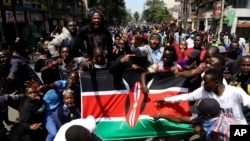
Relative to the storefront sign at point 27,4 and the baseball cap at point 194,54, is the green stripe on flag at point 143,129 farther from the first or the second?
the storefront sign at point 27,4

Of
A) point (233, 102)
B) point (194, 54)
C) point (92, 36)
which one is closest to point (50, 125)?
point (92, 36)

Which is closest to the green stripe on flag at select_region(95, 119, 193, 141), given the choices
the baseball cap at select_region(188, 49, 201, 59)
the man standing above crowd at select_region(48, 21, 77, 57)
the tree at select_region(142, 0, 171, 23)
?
the baseball cap at select_region(188, 49, 201, 59)

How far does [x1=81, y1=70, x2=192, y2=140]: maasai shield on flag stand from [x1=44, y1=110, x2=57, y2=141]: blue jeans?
16.5 inches

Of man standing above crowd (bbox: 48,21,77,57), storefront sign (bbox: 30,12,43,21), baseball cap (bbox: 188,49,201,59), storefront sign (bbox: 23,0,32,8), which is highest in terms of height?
storefront sign (bbox: 23,0,32,8)

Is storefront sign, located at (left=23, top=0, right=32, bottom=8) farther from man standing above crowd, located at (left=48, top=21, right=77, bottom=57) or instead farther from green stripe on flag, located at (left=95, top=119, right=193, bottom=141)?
green stripe on flag, located at (left=95, top=119, right=193, bottom=141)

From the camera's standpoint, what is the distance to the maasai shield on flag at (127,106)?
423 cm

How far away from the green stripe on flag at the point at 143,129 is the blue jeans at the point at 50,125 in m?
0.58

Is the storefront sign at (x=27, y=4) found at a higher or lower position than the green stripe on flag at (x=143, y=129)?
higher

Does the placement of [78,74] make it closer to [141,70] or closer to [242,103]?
[141,70]

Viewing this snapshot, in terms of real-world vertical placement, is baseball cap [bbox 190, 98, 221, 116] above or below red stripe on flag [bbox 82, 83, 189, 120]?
above

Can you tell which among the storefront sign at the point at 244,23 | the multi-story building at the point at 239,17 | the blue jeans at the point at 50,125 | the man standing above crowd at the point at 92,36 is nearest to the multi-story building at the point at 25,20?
the man standing above crowd at the point at 92,36

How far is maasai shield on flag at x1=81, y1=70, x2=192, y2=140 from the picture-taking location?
166 inches

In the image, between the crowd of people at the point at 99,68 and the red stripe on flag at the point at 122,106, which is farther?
the red stripe on flag at the point at 122,106

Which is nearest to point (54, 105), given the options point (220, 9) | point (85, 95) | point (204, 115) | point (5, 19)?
point (85, 95)
